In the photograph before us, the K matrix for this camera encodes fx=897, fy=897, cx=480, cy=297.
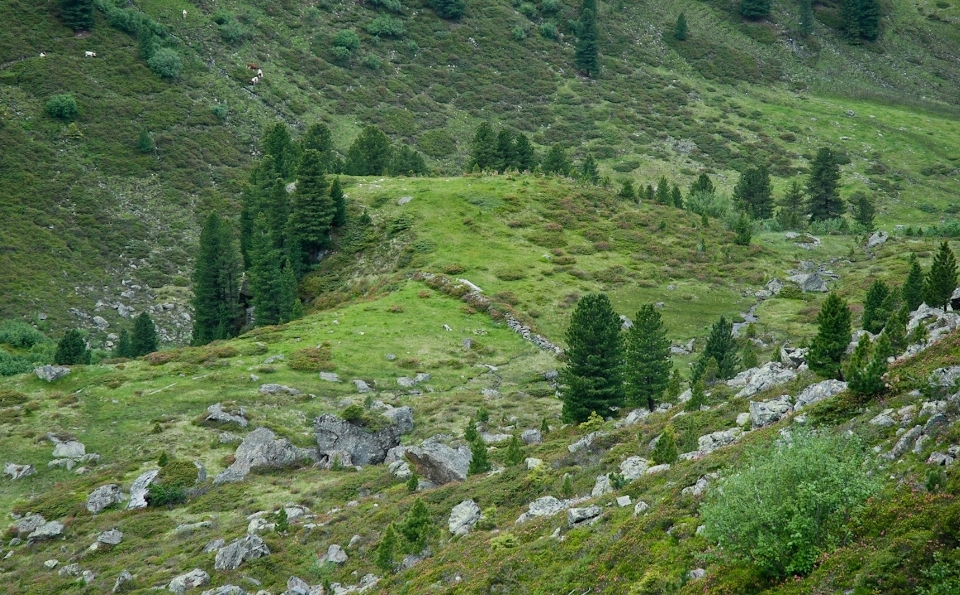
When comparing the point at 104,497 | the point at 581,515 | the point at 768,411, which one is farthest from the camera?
the point at 104,497

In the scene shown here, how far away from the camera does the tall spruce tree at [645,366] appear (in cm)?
5938

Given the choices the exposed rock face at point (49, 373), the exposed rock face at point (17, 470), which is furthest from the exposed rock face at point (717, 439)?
the exposed rock face at point (49, 373)

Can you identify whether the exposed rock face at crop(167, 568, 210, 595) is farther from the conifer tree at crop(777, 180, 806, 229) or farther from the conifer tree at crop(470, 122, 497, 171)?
the conifer tree at crop(777, 180, 806, 229)

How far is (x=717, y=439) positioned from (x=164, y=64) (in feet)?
478

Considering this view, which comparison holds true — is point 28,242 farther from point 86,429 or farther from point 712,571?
point 712,571

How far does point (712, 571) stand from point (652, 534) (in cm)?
422

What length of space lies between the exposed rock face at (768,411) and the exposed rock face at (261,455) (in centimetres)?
3122

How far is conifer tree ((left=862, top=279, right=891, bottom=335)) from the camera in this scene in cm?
5872

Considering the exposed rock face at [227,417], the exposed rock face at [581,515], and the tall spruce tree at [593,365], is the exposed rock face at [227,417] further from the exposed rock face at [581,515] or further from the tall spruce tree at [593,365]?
the exposed rock face at [581,515]

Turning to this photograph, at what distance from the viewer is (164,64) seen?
15988cm

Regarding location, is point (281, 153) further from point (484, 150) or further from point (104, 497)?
point (104, 497)

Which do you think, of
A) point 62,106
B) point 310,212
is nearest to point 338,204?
point 310,212

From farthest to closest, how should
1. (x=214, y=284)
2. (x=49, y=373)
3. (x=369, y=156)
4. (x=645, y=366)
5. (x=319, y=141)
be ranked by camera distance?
(x=369, y=156)
(x=319, y=141)
(x=214, y=284)
(x=49, y=373)
(x=645, y=366)

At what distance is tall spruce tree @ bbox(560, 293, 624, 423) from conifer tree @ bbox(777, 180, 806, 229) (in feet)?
210
